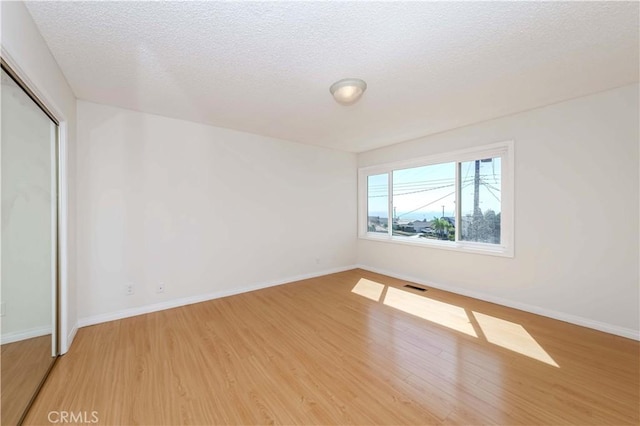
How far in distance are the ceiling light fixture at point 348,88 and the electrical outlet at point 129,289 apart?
320 centimetres

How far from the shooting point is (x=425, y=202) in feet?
14.1

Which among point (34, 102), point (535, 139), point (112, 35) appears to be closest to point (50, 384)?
point (34, 102)

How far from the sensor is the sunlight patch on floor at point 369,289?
3678 millimetres

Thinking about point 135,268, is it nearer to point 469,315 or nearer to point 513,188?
point 469,315

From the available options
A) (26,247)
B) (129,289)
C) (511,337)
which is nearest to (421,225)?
(511,337)

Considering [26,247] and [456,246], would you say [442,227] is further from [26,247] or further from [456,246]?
[26,247]

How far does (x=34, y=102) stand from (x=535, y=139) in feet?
15.7

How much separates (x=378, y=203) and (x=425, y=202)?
1.04 metres

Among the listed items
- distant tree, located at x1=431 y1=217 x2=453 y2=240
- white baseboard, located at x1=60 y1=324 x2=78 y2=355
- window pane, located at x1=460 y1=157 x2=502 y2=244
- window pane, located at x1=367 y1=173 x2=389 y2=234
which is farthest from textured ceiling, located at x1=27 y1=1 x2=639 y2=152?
white baseboard, located at x1=60 y1=324 x2=78 y2=355

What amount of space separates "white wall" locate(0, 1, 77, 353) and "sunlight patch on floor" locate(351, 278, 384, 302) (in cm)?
327

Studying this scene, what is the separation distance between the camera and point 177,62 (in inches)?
81.7

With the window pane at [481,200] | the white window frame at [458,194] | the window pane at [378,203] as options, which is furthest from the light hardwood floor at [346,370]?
the window pane at [378,203]

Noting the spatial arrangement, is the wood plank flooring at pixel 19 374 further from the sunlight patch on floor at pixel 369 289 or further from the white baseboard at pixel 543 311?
the white baseboard at pixel 543 311

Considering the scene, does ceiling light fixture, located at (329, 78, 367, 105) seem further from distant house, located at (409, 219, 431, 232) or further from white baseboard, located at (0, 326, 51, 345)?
white baseboard, located at (0, 326, 51, 345)
